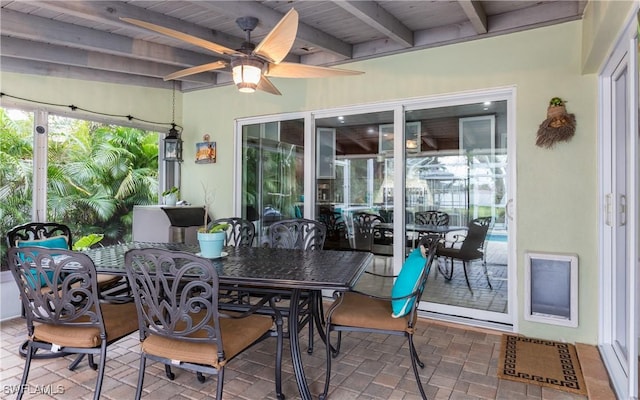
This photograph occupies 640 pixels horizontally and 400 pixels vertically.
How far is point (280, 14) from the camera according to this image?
9.79 feet

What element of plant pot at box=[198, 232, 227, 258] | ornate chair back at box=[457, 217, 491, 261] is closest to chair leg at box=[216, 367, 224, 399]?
plant pot at box=[198, 232, 227, 258]

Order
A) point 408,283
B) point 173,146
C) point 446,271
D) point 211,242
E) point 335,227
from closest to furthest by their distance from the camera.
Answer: point 408,283 < point 211,242 < point 446,271 < point 335,227 < point 173,146

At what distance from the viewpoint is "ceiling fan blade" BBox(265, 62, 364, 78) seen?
2.60 m

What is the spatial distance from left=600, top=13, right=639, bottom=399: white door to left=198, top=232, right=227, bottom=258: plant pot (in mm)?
2393

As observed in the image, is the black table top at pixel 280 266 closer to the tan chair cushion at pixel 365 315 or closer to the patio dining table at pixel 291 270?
the patio dining table at pixel 291 270

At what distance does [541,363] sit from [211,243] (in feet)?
8.05

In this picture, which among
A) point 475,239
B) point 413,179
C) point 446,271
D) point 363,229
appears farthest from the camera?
point 363,229

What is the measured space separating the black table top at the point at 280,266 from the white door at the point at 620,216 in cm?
151

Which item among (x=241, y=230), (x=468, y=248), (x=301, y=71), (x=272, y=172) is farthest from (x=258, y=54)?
(x=468, y=248)

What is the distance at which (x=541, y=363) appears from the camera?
2.66 metres

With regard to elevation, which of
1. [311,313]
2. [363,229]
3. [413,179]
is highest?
[413,179]

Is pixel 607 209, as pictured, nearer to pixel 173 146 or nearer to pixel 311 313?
pixel 311 313

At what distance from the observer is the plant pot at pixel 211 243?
2.54 metres

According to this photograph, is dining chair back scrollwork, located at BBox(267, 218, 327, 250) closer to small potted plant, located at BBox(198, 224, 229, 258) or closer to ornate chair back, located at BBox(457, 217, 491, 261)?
small potted plant, located at BBox(198, 224, 229, 258)
